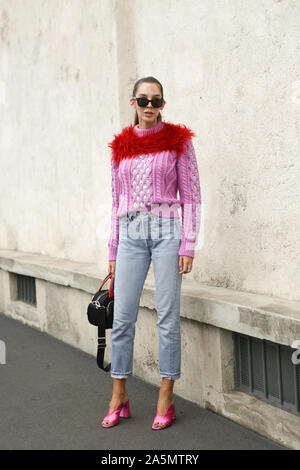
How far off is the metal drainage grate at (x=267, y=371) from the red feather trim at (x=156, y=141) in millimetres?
1219

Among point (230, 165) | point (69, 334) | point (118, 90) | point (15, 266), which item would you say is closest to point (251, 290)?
point (230, 165)

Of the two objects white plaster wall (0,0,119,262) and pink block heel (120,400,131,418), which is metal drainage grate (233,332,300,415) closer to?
pink block heel (120,400,131,418)

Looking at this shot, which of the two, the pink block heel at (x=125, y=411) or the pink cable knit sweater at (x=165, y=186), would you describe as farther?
the pink block heel at (x=125, y=411)

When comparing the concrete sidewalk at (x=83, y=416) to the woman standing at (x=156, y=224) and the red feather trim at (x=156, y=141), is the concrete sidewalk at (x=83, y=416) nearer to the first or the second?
the woman standing at (x=156, y=224)


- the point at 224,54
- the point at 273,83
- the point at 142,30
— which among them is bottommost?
the point at 273,83

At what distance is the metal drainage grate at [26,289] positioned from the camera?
21.4 feet

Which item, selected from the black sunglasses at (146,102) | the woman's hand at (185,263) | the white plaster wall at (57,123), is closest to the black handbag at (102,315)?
the woman's hand at (185,263)

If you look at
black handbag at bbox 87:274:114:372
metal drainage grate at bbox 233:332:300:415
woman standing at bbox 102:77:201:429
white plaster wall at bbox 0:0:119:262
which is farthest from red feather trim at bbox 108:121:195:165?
white plaster wall at bbox 0:0:119:262

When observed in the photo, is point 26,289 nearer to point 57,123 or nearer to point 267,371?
point 57,123

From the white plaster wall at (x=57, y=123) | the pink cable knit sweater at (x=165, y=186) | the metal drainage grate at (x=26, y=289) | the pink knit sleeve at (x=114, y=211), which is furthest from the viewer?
the metal drainage grate at (x=26, y=289)

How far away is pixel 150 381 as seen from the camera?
13.7 ft

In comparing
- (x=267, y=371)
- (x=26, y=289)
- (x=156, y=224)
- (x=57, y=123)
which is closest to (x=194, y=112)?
(x=156, y=224)
